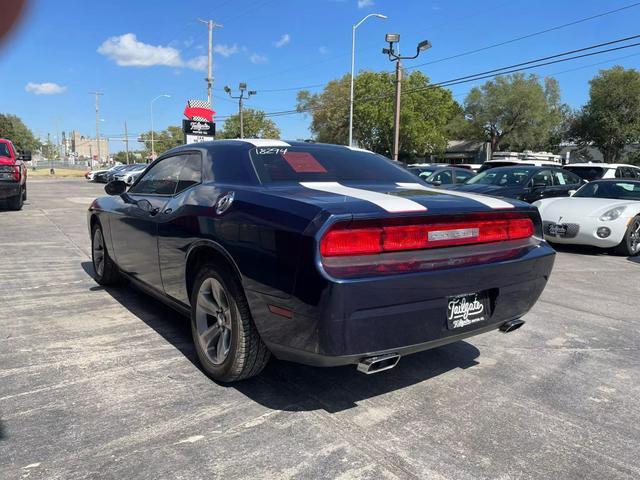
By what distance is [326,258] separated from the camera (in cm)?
240

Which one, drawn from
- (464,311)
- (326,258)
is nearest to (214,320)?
(326,258)

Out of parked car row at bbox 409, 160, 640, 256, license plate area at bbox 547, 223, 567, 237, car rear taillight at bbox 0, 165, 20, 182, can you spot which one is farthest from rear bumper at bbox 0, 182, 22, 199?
license plate area at bbox 547, 223, 567, 237

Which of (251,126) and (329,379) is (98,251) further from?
(251,126)

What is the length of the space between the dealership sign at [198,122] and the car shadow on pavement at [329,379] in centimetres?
1498

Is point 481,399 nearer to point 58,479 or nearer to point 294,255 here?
point 294,255

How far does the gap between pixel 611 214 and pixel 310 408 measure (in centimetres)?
700

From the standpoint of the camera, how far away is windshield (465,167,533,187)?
10.3 meters

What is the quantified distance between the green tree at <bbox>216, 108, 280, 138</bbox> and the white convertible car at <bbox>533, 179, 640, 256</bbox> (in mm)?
58852

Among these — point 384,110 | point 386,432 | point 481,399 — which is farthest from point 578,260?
point 384,110

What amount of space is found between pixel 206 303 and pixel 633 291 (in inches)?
200

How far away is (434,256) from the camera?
269cm

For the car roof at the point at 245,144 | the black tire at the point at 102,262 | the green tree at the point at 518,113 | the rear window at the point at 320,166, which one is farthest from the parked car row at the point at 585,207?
the green tree at the point at 518,113

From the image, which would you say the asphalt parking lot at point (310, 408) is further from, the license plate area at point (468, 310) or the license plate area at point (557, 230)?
the license plate area at point (557, 230)

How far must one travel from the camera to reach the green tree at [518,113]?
5322 centimetres
